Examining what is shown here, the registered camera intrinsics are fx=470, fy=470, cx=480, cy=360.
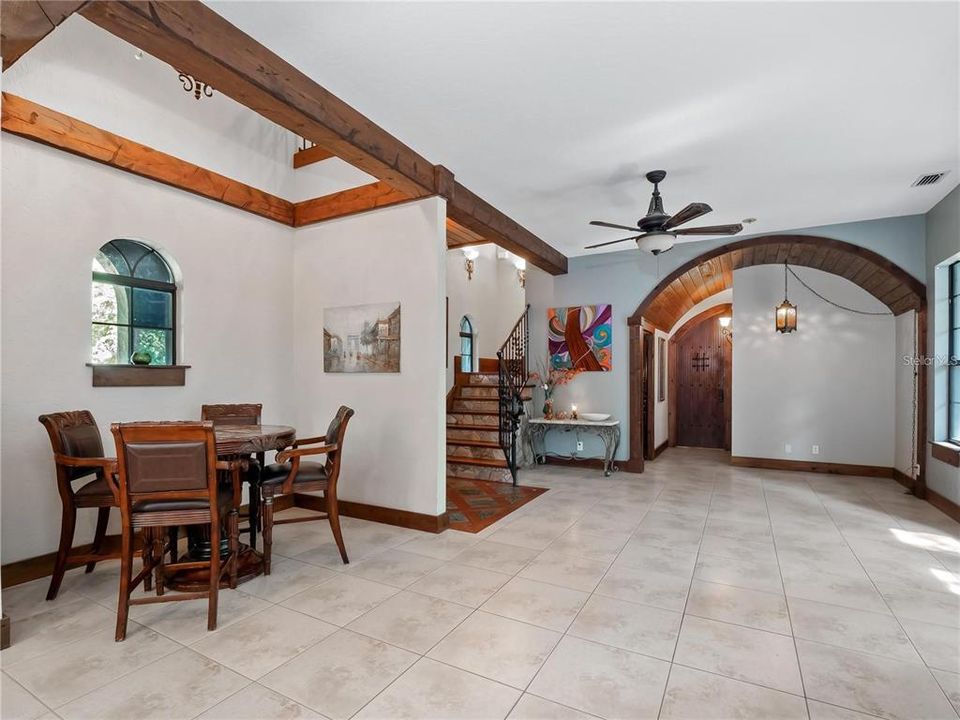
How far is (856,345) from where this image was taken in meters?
6.25

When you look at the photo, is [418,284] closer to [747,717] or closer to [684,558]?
[684,558]

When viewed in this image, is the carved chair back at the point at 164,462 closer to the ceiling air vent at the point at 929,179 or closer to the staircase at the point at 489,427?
the staircase at the point at 489,427

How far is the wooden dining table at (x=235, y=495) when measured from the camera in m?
2.79

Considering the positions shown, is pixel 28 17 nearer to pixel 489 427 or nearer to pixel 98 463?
pixel 98 463

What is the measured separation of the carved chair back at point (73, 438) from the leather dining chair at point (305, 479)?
3.54 feet

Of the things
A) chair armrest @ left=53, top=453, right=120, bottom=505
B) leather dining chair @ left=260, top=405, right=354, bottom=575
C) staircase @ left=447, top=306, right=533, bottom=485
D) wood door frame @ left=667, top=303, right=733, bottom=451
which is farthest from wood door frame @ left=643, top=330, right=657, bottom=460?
chair armrest @ left=53, top=453, right=120, bottom=505

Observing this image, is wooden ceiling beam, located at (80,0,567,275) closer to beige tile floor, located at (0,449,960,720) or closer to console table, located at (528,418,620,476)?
beige tile floor, located at (0,449,960,720)

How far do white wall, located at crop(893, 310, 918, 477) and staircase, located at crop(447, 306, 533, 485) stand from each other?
4452 millimetres

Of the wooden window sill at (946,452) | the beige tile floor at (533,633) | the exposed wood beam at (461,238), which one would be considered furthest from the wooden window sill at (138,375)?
the wooden window sill at (946,452)

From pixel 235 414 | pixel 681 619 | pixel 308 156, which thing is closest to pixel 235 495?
pixel 235 414

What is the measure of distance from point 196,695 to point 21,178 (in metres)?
3.36

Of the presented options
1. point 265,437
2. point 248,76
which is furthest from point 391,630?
point 248,76

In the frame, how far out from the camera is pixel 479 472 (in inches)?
237

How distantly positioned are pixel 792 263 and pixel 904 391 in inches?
79.9
